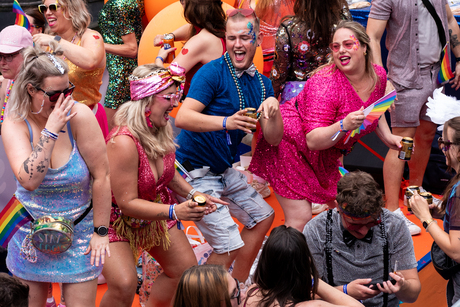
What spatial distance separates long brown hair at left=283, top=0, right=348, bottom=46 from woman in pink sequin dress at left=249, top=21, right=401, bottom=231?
0.84 ft

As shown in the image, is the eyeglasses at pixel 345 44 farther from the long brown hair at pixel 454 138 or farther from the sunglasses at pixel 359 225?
the sunglasses at pixel 359 225

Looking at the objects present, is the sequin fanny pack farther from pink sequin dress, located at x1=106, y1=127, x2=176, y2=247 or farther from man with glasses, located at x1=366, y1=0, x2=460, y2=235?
man with glasses, located at x1=366, y1=0, x2=460, y2=235

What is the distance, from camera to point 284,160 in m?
3.56

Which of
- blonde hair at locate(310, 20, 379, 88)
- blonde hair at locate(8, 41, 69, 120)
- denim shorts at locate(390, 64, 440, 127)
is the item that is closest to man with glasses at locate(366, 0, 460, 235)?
denim shorts at locate(390, 64, 440, 127)

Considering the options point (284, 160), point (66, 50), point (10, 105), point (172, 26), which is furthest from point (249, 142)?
point (10, 105)

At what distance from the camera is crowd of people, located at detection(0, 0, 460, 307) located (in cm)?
233

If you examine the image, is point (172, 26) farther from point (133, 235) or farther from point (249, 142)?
point (133, 235)

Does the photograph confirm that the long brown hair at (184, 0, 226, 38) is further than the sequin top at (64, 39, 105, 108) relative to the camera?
No

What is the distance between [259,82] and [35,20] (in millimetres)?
2159

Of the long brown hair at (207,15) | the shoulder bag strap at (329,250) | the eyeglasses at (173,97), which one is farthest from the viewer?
the long brown hair at (207,15)

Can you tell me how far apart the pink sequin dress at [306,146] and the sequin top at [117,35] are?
2029 millimetres

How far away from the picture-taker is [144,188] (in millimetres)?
2836

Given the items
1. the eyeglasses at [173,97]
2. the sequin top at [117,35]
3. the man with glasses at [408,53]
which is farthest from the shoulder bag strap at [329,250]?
the sequin top at [117,35]

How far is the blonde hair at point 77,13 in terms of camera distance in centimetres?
375
